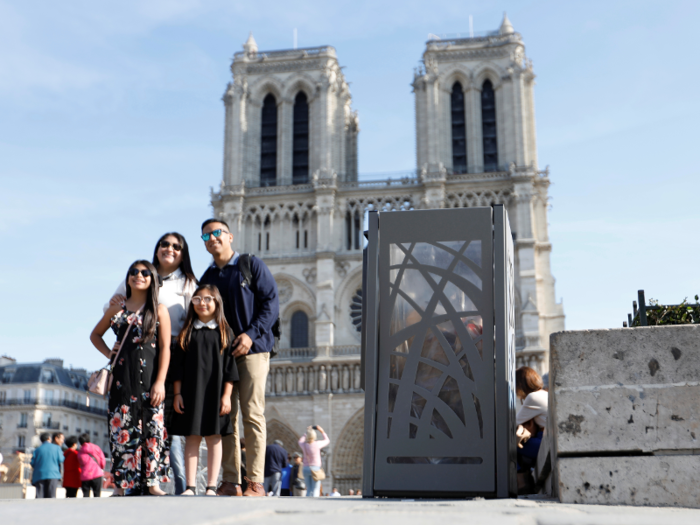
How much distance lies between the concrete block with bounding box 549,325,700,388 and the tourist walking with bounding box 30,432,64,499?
7.63m

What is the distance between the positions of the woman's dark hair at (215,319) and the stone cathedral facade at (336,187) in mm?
23347

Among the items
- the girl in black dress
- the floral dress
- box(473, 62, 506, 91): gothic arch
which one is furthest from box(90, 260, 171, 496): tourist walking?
box(473, 62, 506, 91): gothic arch

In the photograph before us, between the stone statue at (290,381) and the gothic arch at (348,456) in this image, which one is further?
the stone statue at (290,381)

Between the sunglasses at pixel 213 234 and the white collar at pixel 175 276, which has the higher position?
the sunglasses at pixel 213 234

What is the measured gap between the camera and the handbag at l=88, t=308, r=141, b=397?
4.38 metres

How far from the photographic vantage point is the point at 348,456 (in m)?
27.6

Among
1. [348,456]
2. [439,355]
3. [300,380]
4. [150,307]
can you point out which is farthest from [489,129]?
[439,355]

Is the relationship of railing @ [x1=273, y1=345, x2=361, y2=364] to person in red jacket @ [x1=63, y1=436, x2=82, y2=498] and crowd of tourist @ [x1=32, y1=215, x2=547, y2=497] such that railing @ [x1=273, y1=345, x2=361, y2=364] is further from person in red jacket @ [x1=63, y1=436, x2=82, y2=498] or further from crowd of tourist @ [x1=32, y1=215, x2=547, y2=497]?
crowd of tourist @ [x1=32, y1=215, x2=547, y2=497]

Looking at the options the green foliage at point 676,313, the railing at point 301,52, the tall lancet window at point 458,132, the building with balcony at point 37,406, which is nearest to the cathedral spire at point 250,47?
the railing at point 301,52

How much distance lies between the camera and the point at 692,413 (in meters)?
3.07

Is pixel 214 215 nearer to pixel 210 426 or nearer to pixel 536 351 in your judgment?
pixel 536 351

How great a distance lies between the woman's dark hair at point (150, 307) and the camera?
4.48 metres

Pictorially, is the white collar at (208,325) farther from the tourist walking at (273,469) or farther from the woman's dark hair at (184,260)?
the tourist walking at (273,469)

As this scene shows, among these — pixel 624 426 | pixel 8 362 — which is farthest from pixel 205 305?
pixel 8 362
